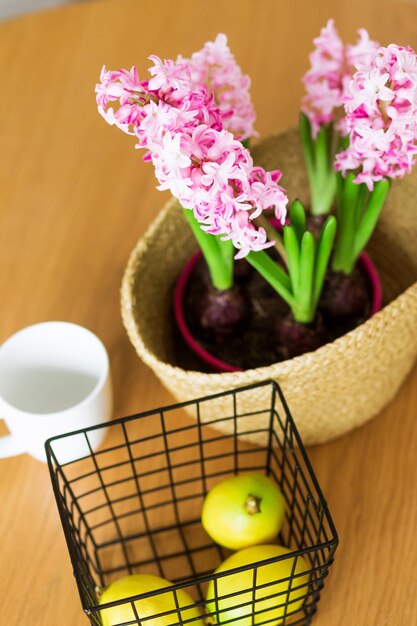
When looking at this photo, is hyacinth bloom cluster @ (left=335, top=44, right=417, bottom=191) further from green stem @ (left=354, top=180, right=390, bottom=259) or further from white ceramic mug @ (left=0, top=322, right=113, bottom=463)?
white ceramic mug @ (left=0, top=322, right=113, bottom=463)

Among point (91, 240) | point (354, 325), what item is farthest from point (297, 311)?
point (91, 240)

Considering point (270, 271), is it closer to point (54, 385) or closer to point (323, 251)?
point (323, 251)

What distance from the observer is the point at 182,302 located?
2.78 ft

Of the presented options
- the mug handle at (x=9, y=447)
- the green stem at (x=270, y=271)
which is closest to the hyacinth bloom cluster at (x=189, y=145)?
the green stem at (x=270, y=271)

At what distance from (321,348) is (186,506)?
0.23 meters

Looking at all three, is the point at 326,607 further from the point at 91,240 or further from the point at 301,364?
the point at 91,240

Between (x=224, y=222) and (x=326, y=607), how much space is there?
355mm

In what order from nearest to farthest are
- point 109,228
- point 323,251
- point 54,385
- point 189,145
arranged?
point 189,145
point 323,251
point 54,385
point 109,228

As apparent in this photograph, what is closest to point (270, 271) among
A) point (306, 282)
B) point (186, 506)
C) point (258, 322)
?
point (306, 282)

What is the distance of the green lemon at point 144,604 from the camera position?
0.61 meters

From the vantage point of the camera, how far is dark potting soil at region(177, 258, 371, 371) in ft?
2.60

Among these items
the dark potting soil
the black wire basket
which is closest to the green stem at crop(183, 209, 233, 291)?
the dark potting soil

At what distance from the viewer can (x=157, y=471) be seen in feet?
2.46

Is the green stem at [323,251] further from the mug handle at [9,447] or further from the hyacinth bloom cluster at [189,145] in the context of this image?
the mug handle at [9,447]
